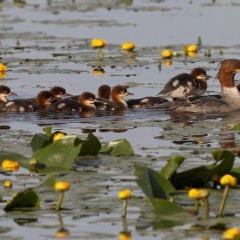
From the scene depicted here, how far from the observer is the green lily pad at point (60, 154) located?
877 cm

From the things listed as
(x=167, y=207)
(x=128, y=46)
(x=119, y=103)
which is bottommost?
(x=119, y=103)

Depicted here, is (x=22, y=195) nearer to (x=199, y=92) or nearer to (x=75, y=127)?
(x=75, y=127)

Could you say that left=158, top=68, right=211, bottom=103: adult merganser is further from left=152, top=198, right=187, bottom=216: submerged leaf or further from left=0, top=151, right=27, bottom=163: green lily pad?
left=152, top=198, right=187, bottom=216: submerged leaf

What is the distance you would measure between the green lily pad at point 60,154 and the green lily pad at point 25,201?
1.15 meters

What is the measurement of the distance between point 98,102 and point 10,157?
4904mm

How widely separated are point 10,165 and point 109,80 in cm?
716

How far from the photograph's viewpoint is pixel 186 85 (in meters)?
14.8

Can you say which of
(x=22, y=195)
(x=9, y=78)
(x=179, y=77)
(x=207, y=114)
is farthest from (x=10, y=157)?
(x=9, y=78)

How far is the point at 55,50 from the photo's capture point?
1861 cm

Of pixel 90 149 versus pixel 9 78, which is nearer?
pixel 90 149

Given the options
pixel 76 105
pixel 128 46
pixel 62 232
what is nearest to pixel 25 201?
pixel 62 232

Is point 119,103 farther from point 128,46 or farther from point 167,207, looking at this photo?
point 167,207

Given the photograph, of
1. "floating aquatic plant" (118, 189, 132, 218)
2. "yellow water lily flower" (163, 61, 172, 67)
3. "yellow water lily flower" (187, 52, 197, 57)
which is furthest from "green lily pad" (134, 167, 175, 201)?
"yellow water lily flower" (187, 52, 197, 57)

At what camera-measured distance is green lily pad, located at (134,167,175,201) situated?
299 inches
